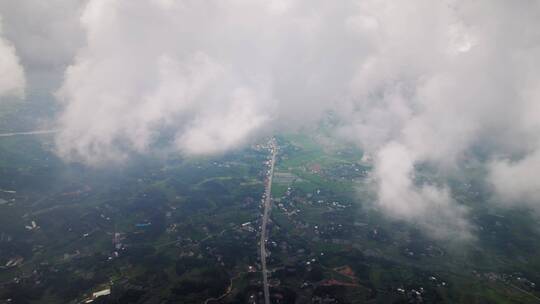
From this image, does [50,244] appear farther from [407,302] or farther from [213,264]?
[407,302]

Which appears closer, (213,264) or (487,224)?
(213,264)

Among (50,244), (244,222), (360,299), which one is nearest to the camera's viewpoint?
(360,299)

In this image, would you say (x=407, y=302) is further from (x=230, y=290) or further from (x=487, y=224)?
(x=487, y=224)

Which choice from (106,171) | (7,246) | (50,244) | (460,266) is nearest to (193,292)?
(50,244)

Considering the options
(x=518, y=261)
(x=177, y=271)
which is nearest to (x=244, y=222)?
(x=177, y=271)

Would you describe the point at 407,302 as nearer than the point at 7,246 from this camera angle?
Yes

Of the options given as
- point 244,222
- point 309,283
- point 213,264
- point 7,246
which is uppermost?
point 244,222

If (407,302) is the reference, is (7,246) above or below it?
above

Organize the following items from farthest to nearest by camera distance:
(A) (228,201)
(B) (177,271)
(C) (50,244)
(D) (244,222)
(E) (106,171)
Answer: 1. (E) (106,171)
2. (A) (228,201)
3. (D) (244,222)
4. (C) (50,244)
5. (B) (177,271)

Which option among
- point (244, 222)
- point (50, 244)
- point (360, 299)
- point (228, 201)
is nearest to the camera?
point (360, 299)

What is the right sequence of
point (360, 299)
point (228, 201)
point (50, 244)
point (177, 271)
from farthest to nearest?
point (228, 201), point (50, 244), point (177, 271), point (360, 299)
